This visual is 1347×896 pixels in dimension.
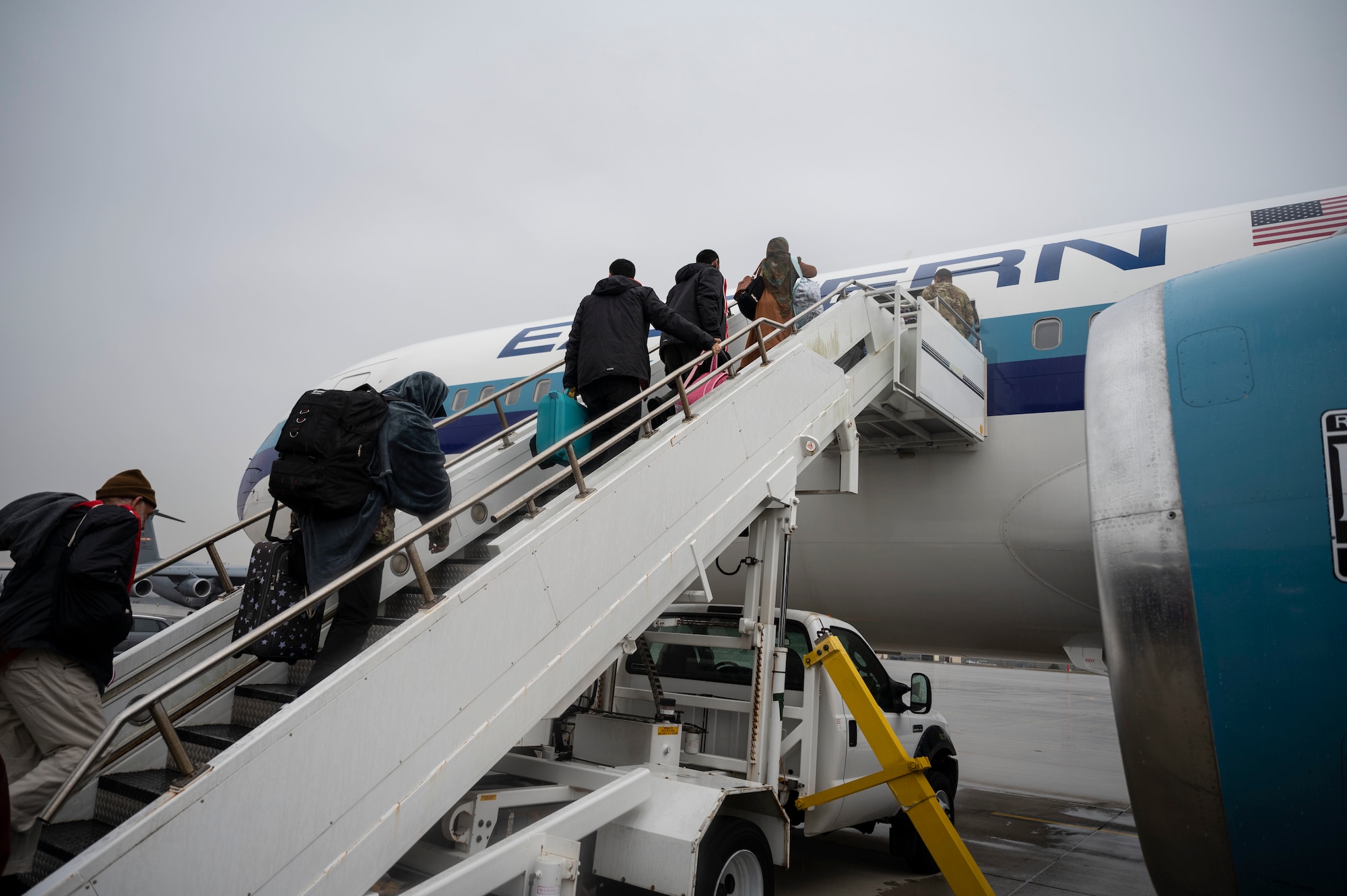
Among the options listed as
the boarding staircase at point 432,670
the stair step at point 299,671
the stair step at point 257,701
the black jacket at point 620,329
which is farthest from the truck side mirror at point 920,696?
the stair step at point 257,701

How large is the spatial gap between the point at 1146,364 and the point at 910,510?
3.35 metres

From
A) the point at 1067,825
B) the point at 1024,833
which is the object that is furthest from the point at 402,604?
the point at 1067,825

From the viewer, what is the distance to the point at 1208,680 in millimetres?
3193

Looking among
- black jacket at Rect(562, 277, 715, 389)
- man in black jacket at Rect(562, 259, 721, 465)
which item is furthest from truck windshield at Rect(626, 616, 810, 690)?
black jacket at Rect(562, 277, 715, 389)

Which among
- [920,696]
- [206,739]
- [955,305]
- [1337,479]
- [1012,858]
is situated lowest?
[1012,858]

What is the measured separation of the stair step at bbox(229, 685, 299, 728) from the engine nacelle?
11.4m

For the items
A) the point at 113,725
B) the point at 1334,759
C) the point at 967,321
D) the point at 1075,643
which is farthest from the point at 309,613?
the point at 1075,643

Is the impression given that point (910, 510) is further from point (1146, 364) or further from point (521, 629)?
point (521, 629)

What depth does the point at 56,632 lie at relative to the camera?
3096mm

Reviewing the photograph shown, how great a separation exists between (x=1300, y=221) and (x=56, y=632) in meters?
7.96

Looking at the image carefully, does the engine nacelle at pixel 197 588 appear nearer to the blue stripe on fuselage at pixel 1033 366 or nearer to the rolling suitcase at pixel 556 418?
the rolling suitcase at pixel 556 418

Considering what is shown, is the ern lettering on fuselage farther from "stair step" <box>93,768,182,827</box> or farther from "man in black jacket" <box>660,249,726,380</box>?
"stair step" <box>93,768,182,827</box>

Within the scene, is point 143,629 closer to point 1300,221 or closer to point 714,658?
point 714,658

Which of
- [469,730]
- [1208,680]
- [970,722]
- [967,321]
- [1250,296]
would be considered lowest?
[970,722]
